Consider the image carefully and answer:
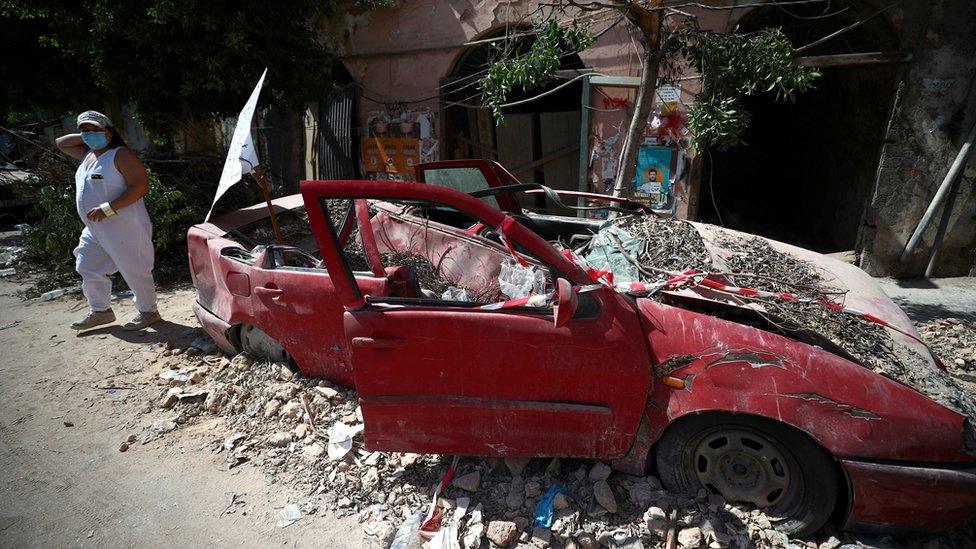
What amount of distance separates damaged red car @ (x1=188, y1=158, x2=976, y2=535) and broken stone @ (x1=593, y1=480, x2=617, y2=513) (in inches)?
4.6

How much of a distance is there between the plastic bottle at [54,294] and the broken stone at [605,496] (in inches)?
245

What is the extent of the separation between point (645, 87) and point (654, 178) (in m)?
2.61

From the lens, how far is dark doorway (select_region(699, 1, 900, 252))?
6.39 meters

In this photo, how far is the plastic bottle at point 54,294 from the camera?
5691 millimetres

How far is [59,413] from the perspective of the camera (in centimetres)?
361

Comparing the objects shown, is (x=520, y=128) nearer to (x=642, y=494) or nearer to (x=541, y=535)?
(x=642, y=494)

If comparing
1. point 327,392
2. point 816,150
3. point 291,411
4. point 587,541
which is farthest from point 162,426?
Answer: point 816,150

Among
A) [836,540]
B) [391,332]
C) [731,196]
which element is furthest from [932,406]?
[731,196]

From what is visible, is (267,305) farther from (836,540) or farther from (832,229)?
(832,229)

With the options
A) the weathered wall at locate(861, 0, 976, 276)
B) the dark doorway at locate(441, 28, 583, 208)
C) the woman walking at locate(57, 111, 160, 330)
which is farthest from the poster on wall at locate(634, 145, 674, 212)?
the woman walking at locate(57, 111, 160, 330)

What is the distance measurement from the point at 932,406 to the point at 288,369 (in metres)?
3.47

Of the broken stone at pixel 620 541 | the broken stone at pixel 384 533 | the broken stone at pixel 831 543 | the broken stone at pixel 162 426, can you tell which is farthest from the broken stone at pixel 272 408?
the broken stone at pixel 831 543

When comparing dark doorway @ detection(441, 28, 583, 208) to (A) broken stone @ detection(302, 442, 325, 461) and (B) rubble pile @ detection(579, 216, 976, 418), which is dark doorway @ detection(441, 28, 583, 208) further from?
(A) broken stone @ detection(302, 442, 325, 461)

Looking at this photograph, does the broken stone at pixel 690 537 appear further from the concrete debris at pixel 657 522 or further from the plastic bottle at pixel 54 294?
the plastic bottle at pixel 54 294
